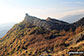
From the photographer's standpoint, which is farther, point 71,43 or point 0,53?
point 0,53

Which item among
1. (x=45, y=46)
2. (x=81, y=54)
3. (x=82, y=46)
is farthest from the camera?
(x=45, y=46)

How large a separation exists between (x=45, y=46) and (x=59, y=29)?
1742cm

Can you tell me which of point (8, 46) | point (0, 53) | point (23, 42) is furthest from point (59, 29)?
point (0, 53)

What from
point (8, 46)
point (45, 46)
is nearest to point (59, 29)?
point (45, 46)

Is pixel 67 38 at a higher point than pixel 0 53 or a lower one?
higher

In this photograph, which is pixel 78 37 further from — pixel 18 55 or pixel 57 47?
pixel 18 55

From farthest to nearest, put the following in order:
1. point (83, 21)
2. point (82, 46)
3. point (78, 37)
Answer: point (83, 21), point (78, 37), point (82, 46)

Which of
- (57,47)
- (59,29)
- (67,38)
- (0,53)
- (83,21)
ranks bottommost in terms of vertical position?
(0,53)

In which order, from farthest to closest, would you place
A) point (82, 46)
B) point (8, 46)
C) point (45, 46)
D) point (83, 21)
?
point (8, 46), point (83, 21), point (45, 46), point (82, 46)

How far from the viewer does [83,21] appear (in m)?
58.5

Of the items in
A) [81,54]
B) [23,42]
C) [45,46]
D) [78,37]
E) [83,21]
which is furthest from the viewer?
[23,42]

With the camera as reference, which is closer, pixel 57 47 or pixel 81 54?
pixel 81 54

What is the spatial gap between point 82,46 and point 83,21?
76.8ft

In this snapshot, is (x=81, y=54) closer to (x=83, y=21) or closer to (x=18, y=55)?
(x=83, y=21)
